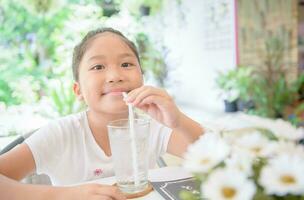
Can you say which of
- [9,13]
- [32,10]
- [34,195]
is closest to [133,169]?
[34,195]

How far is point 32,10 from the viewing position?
3.17 meters

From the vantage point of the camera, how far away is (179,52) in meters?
4.54

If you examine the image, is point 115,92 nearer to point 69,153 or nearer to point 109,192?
point 69,153

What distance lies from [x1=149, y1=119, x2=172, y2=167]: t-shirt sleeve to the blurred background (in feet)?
5.39

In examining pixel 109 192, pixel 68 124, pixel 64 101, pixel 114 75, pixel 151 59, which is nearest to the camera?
pixel 109 192

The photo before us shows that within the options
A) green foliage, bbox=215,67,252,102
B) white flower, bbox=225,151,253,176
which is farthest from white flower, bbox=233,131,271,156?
green foliage, bbox=215,67,252,102

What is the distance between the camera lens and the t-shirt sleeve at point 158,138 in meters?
1.19

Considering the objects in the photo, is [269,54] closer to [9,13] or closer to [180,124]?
[9,13]

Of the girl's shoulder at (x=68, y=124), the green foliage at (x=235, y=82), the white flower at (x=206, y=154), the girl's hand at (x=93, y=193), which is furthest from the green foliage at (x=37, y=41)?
the white flower at (x=206, y=154)

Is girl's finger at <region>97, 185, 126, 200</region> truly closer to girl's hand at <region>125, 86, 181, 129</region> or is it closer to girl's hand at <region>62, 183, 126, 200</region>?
girl's hand at <region>62, 183, 126, 200</region>

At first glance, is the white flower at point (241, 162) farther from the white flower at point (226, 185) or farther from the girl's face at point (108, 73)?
the girl's face at point (108, 73)

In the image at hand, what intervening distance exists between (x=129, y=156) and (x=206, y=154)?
458 millimetres

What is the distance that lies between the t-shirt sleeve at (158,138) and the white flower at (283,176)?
90cm

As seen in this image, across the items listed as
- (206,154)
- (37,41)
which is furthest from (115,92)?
(37,41)
